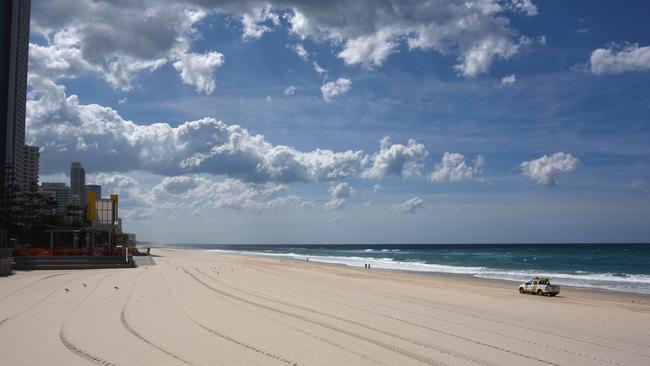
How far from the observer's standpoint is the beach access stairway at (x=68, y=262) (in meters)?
31.7

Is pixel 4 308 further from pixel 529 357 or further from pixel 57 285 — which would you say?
pixel 529 357

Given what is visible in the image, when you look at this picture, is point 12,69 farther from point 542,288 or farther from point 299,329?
point 299,329

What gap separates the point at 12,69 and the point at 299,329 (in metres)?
113

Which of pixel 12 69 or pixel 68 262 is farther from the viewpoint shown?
pixel 12 69

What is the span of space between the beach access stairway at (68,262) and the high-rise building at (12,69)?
74.4m

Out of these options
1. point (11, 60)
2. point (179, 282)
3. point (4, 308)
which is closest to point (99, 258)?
point (179, 282)

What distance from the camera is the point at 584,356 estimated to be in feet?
34.2

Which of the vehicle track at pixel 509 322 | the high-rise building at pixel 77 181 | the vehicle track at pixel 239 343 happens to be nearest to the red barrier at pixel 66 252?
the vehicle track at pixel 509 322

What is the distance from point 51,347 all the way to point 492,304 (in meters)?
15.2

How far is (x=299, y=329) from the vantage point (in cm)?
1244

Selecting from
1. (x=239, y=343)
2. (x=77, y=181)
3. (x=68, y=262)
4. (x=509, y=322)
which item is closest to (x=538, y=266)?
(x=68, y=262)

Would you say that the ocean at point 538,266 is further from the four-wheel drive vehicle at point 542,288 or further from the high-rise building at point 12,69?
the high-rise building at point 12,69

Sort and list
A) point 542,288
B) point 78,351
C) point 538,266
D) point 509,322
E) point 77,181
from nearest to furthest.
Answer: point 78,351 < point 509,322 < point 542,288 < point 538,266 < point 77,181

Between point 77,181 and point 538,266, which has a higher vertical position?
point 77,181
